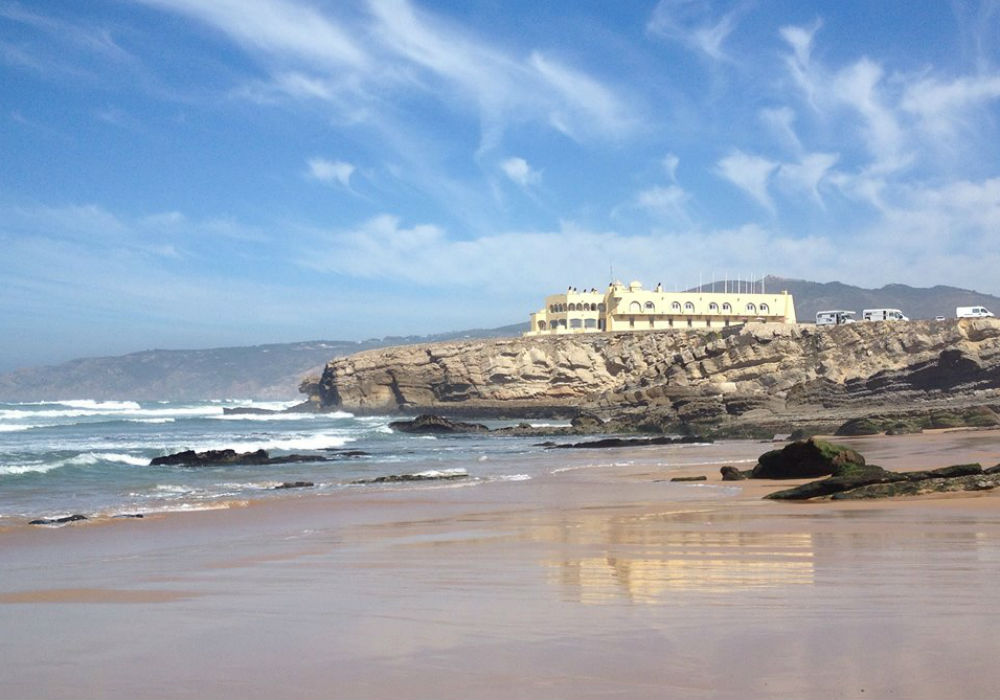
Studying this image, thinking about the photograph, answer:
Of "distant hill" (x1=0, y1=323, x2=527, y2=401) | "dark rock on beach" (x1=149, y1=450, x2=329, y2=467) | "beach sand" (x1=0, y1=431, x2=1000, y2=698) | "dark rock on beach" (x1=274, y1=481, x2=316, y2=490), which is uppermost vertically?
"distant hill" (x1=0, y1=323, x2=527, y2=401)

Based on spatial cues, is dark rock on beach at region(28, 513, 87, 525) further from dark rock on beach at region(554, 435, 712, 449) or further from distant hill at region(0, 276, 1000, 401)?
distant hill at region(0, 276, 1000, 401)

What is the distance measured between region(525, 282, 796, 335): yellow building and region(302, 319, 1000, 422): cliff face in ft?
27.8

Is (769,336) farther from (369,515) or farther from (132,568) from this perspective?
(132,568)

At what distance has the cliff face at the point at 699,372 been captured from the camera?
41.9 meters

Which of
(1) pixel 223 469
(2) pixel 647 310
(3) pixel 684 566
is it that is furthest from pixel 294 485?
(2) pixel 647 310

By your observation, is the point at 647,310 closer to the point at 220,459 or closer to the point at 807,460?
the point at 220,459

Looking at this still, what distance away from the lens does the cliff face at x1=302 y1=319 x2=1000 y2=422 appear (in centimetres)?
4191

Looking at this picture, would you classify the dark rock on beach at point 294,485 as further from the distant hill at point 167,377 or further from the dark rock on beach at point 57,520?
the distant hill at point 167,377

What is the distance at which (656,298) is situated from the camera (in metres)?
73.5

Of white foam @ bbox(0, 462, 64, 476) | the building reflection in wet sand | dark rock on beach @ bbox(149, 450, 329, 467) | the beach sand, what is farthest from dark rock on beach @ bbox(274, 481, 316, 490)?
the building reflection in wet sand

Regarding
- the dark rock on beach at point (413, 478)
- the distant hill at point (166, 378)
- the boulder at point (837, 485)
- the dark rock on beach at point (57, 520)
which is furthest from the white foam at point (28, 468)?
the distant hill at point (166, 378)

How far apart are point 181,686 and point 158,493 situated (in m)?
13.5

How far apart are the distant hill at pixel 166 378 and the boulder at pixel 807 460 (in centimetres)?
15524

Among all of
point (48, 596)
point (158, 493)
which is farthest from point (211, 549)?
point (158, 493)
